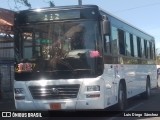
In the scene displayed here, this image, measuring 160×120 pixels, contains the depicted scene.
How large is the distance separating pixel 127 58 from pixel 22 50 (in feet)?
14.2

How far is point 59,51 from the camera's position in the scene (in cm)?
1072

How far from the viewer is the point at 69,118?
11852 mm

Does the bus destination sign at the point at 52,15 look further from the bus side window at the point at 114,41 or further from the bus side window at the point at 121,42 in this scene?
the bus side window at the point at 121,42

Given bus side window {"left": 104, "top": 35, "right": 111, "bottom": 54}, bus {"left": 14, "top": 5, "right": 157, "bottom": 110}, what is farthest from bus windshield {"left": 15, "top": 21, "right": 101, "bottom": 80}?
bus side window {"left": 104, "top": 35, "right": 111, "bottom": 54}

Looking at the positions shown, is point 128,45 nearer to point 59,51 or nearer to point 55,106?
point 59,51

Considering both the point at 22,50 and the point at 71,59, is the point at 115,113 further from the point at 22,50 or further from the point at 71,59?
the point at 22,50

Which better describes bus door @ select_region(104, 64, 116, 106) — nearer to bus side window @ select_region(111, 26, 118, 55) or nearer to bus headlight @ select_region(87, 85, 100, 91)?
bus headlight @ select_region(87, 85, 100, 91)

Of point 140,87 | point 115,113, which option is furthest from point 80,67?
point 140,87

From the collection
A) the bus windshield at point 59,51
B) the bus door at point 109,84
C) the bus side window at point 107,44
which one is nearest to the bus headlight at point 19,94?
the bus windshield at point 59,51

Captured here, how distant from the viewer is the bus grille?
1055 cm

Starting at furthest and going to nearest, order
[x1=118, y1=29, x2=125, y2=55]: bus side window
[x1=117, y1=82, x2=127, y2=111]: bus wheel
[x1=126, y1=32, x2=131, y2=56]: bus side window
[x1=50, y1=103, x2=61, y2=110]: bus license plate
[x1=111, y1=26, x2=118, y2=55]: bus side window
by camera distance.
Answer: [x1=126, y1=32, x2=131, y2=56]: bus side window
[x1=118, y1=29, x2=125, y2=55]: bus side window
[x1=117, y1=82, x2=127, y2=111]: bus wheel
[x1=111, y1=26, x2=118, y2=55]: bus side window
[x1=50, y1=103, x2=61, y2=110]: bus license plate

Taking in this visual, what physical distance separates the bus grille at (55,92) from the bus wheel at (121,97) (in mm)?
2444

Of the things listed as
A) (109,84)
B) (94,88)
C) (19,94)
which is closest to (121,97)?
(109,84)

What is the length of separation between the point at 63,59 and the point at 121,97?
118 inches
